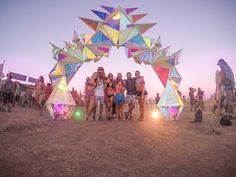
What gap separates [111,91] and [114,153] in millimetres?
4646

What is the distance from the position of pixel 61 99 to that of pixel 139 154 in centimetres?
593

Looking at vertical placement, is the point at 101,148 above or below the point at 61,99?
below

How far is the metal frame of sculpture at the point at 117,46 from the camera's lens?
33.0 ft

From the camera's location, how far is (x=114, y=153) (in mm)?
4605

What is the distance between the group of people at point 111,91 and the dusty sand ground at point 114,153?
2491mm

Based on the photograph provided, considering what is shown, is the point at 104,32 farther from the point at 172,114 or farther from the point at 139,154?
the point at 139,154

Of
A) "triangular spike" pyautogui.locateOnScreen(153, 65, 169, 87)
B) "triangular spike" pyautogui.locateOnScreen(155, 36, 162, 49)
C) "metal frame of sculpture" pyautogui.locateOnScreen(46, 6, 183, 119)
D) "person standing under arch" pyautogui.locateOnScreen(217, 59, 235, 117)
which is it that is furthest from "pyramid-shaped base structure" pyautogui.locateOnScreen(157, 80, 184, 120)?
"triangular spike" pyautogui.locateOnScreen(155, 36, 162, 49)

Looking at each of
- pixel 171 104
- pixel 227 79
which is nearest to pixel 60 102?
pixel 171 104

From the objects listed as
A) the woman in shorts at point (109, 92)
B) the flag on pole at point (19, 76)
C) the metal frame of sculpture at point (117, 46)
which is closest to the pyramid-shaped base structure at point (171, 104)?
the metal frame of sculpture at point (117, 46)

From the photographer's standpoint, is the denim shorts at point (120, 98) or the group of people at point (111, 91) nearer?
the group of people at point (111, 91)

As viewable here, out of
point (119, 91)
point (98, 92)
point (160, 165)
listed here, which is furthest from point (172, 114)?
point (160, 165)

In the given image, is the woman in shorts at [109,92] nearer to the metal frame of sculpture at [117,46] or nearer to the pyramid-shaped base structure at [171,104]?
the metal frame of sculpture at [117,46]

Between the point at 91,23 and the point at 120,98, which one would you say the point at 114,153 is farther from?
the point at 91,23

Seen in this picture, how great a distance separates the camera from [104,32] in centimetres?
1014
